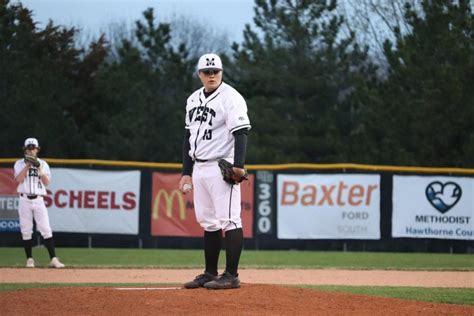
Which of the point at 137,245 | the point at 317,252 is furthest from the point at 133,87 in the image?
the point at 317,252

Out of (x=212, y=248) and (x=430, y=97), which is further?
(x=430, y=97)

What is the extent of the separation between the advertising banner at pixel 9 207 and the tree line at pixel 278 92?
5.07m

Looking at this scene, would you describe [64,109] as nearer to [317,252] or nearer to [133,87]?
[133,87]

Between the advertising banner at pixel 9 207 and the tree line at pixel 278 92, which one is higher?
the tree line at pixel 278 92

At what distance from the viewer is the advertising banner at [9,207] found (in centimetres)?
1855

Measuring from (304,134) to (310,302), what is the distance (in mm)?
17689

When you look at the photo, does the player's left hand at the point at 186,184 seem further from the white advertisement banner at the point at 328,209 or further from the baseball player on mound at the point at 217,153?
the white advertisement banner at the point at 328,209

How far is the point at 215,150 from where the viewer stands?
8.41 metres

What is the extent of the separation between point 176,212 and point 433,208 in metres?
5.60

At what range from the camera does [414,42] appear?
924 inches

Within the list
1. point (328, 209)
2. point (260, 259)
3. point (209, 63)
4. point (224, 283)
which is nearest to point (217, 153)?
point (209, 63)

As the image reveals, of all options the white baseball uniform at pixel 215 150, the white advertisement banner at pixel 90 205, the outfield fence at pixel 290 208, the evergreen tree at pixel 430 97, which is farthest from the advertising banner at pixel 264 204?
the white baseball uniform at pixel 215 150

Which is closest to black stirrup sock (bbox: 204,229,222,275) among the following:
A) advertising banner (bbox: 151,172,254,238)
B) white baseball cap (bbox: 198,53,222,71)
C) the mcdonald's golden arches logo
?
white baseball cap (bbox: 198,53,222,71)

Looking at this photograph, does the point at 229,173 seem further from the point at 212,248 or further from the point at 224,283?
the point at 224,283
